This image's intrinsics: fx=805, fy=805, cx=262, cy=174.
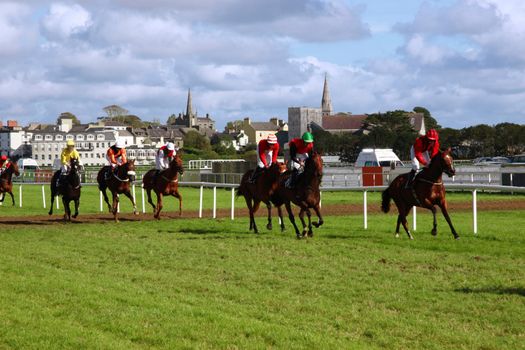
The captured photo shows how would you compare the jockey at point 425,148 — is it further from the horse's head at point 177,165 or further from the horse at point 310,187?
the horse's head at point 177,165

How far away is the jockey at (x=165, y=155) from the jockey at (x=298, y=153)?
6.85 metres

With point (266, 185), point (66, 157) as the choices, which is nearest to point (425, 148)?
point (266, 185)

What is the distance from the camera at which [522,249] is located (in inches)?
490

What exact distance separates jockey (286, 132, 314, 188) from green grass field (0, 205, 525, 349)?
114 cm

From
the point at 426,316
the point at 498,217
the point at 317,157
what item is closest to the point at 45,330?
the point at 426,316

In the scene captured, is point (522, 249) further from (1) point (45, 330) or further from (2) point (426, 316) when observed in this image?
(1) point (45, 330)

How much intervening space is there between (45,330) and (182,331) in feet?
3.85

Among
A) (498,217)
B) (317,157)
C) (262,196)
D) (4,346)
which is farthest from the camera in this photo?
(498,217)

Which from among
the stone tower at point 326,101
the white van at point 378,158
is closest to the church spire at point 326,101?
the stone tower at point 326,101

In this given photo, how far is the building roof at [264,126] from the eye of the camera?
189000 mm

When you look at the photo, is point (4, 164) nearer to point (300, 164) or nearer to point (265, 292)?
point (300, 164)

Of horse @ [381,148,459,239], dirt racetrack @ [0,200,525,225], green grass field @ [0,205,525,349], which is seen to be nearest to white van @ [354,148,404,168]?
dirt racetrack @ [0,200,525,225]

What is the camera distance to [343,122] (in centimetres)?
13850

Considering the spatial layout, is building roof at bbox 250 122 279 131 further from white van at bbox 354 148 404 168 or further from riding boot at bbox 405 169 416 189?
riding boot at bbox 405 169 416 189
